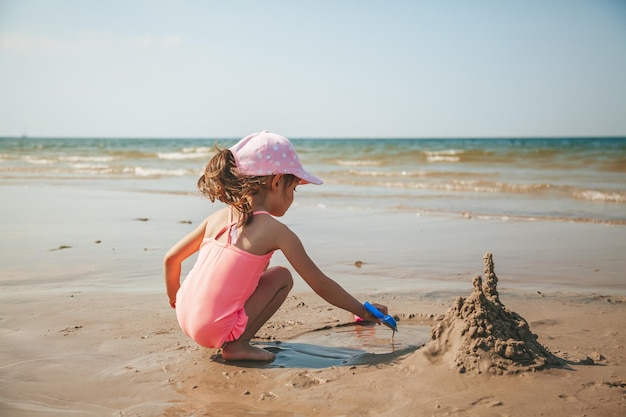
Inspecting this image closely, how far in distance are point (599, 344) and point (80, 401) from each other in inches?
102

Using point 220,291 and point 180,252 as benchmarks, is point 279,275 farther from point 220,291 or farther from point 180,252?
point 180,252

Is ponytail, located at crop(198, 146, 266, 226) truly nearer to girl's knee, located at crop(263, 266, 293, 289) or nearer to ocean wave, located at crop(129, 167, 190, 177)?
girl's knee, located at crop(263, 266, 293, 289)

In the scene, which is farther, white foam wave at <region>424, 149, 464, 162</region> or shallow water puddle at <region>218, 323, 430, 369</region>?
white foam wave at <region>424, 149, 464, 162</region>

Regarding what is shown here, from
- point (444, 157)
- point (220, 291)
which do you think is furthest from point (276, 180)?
point (444, 157)

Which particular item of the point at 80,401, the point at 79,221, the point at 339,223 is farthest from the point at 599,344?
the point at 79,221

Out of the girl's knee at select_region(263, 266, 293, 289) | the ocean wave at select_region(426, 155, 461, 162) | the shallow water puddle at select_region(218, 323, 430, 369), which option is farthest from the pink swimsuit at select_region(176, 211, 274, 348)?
the ocean wave at select_region(426, 155, 461, 162)

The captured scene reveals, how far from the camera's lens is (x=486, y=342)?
2.75 meters

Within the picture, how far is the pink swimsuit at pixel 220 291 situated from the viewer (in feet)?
10.0

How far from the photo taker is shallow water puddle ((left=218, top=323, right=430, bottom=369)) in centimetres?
316

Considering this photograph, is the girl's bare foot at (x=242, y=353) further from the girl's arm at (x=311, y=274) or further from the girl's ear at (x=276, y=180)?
the girl's ear at (x=276, y=180)

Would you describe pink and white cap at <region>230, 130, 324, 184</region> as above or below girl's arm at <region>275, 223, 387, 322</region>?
above

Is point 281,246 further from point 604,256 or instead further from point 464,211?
point 464,211

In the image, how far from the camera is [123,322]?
3.89m

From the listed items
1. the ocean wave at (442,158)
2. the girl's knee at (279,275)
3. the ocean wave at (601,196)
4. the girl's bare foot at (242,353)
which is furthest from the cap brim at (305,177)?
the ocean wave at (442,158)
